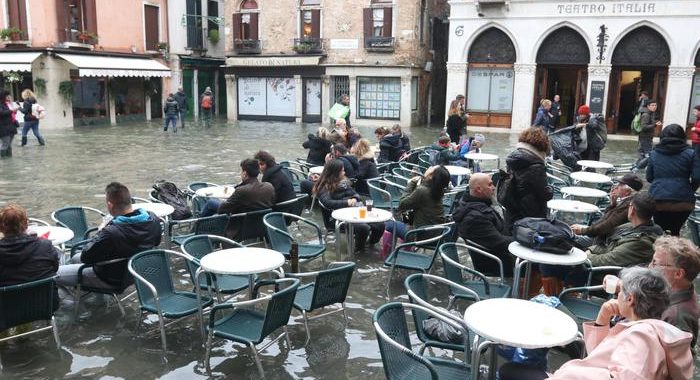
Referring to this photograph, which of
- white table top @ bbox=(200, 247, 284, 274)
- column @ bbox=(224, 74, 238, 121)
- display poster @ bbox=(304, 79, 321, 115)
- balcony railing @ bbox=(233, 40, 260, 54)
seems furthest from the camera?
column @ bbox=(224, 74, 238, 121)

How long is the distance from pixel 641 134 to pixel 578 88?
796cm

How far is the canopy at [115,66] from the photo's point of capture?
2214 centimetres

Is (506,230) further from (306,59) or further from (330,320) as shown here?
(306,59)

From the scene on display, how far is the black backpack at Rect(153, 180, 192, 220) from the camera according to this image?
23.9 ft

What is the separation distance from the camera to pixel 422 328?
402 cm

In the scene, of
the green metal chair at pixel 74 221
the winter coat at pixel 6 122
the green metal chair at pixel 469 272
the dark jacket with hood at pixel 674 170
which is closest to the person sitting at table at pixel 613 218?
the dark jacket with hood at pixel 674 170

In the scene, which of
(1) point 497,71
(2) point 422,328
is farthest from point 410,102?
(2) point 422,328

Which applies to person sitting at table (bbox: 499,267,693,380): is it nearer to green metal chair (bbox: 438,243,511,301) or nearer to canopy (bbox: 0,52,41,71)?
green metal chair (bbox: 438,243,511,301)

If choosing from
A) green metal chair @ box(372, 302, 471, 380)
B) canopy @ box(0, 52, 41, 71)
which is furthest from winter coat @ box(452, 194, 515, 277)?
canopy @ box(0, 52, 41, 71)

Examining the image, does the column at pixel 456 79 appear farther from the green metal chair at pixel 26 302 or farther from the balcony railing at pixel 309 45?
the green metal chair at pixel 26 302

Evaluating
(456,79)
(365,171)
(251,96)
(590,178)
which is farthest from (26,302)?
(251,96)

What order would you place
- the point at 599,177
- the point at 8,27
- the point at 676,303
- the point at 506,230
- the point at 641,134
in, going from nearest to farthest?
1. the point at 676,303
2. the point at 506,230
3. the point at 599,177
4. the point at 641,134
5. the point at 8,27

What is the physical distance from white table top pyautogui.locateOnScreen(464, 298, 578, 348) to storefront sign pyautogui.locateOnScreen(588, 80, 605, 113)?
19.6m

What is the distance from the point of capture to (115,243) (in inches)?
195
